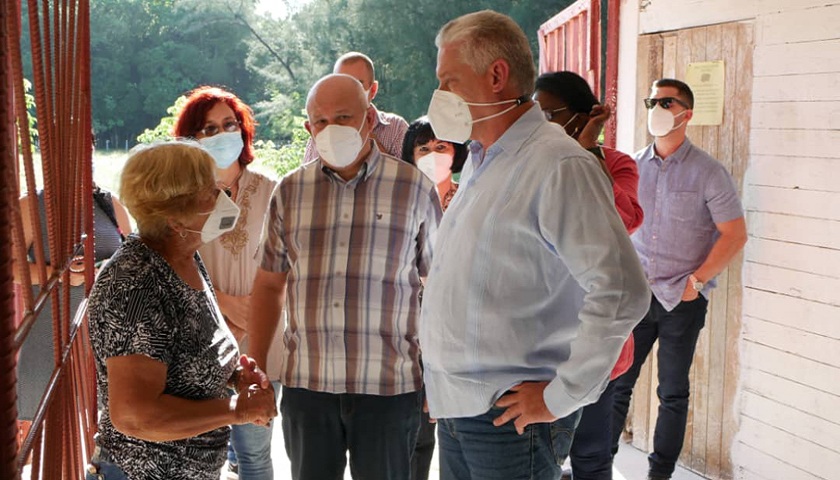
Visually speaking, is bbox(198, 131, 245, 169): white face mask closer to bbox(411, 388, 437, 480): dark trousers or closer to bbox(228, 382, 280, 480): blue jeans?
bbox(228, 382, 280, 480): blue jeans

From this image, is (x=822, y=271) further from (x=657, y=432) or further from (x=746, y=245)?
(x=657, y=432)

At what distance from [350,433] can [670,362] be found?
177 cm

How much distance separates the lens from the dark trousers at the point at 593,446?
8.61 ft

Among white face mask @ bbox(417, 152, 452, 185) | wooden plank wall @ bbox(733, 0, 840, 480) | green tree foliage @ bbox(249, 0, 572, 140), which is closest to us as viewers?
wooden plank wall @ bbox(733, 0, 840, 480)

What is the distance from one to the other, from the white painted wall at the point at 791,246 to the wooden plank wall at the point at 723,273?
0.17 feet

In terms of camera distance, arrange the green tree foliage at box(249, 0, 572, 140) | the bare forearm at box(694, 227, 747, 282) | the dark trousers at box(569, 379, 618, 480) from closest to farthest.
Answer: the dark trousers at box(569, 379, 618, 480), the bare forearm at box(694, 227, 747, 282), the green tree foliage at box(249, 0, 572, 140)

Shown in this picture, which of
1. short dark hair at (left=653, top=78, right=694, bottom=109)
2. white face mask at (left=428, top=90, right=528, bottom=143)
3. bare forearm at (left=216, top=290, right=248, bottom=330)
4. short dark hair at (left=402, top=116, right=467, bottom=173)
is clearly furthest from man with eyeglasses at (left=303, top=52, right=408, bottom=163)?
white face mask at (left=428, top=90, right=528, bottom=143)

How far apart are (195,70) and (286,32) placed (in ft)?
9.96

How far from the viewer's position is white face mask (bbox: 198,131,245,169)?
2744mm

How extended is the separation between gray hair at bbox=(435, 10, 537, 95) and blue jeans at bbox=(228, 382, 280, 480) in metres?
1.48

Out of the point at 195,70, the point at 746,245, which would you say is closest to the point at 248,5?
the point at 195,70

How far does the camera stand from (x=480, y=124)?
182cm

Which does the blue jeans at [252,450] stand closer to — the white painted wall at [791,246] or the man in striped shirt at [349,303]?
the man in striped shirt at [349,303]

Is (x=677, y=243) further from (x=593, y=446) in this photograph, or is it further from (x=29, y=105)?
(x=29, y=105)
